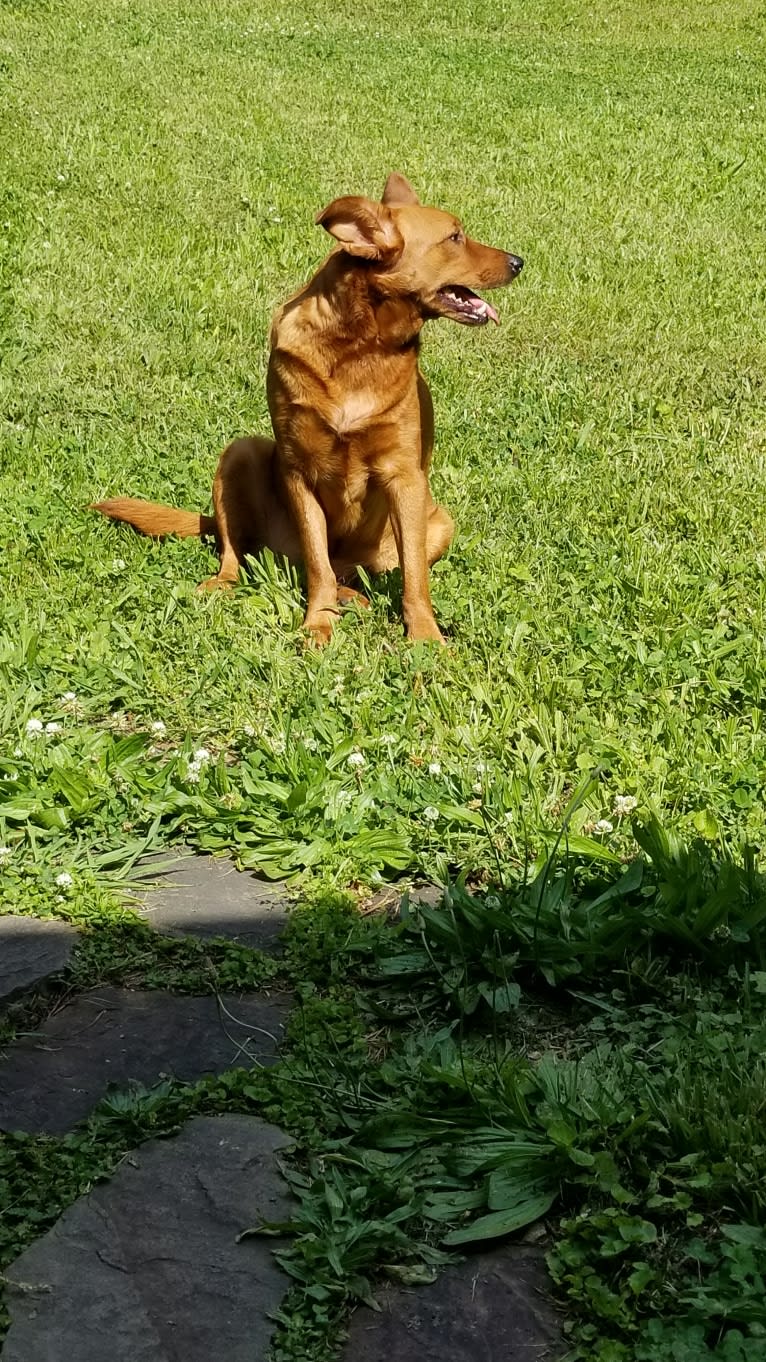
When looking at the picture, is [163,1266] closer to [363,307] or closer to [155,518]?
[363,307]

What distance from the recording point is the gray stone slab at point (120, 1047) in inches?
98.7

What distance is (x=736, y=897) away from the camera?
113 inches

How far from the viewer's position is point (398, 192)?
4.93 metres

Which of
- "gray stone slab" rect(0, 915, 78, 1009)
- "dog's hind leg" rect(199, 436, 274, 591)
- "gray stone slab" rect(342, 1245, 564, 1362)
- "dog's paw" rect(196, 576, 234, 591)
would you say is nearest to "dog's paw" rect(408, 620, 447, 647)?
"dog's paw" rect(196, 576, 234, 591)

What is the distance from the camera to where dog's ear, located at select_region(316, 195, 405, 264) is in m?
4.42

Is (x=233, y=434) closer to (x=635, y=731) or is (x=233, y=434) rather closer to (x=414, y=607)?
(x=414, y=607)

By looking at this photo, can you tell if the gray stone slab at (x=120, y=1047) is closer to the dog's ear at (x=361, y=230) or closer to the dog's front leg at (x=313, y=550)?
the dog's front leg at (x=313, y=550)

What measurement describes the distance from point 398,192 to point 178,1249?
3888 millimetres

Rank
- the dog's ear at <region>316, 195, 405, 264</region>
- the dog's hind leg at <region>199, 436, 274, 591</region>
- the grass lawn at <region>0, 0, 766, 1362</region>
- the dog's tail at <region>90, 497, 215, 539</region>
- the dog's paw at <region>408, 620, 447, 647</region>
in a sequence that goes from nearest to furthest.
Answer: the grass lawn at <region>0, 0, 766, 1362</region> < the dog's ear at <region>316, 195, 405, 264</region> < the dog's paw at <region>408, 620, 447, 647</region> < the dog's hind leg at <region>199, 436, 274, 591</region> < the dog's tail at <region>90, 497, 215, 539</region>

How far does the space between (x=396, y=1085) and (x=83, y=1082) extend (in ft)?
1.96

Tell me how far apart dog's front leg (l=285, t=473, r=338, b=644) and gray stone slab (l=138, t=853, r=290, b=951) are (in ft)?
4.88

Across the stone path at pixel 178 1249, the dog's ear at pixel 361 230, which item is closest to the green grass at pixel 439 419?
the stone path at pixel 178 1249

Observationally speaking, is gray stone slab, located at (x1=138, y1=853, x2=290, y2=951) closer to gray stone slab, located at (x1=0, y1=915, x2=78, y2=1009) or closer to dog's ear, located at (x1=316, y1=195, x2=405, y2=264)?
gray stone slab, located at (x1=0, y1=915, x2=78, y2=1009)

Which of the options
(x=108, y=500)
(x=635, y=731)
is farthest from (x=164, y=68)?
(x=635, y=731)
